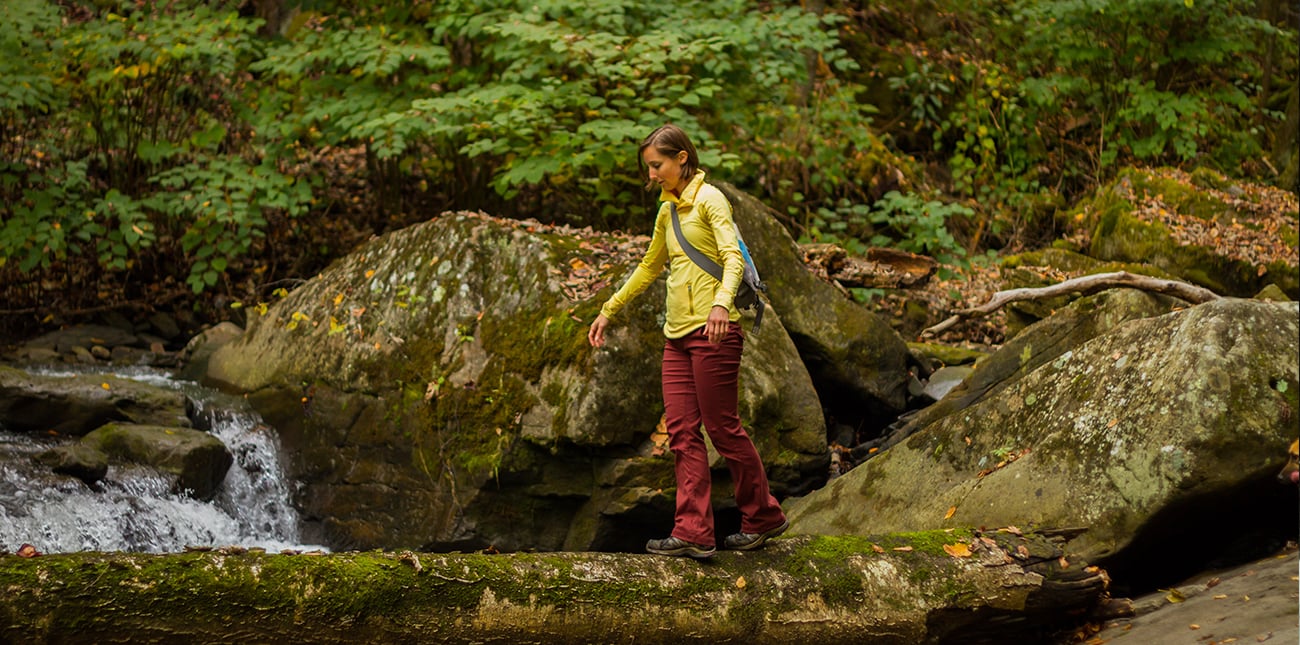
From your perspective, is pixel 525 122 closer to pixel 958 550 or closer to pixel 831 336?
pixel 831 336

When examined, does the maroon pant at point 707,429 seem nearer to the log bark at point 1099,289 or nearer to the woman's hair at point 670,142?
the woman's hair at point 670,142

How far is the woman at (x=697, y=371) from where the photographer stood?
4246 mm

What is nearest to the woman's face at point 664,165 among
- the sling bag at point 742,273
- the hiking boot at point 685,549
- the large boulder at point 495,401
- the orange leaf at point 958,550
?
the sling bag at point 742,273

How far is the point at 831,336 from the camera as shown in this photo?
7723 mm

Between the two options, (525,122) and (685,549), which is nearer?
(685,549)

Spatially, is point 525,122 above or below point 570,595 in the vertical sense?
above

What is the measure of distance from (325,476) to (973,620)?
15.5ft

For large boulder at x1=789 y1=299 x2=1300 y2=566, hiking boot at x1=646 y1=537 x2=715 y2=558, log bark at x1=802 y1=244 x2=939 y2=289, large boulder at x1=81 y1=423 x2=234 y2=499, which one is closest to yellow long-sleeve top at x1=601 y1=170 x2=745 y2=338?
hiking boot at x1=646 y1=537 x2=715 y2=558

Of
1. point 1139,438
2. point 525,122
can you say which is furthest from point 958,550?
point 525,122

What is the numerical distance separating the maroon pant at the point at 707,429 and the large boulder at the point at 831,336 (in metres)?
3.36

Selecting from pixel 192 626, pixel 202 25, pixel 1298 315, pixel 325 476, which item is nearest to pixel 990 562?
pixel 1298 315

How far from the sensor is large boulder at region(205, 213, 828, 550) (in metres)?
6.52

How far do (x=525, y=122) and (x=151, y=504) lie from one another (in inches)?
183

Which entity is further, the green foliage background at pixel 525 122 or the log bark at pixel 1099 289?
the green foliage background at pixel 525 122
